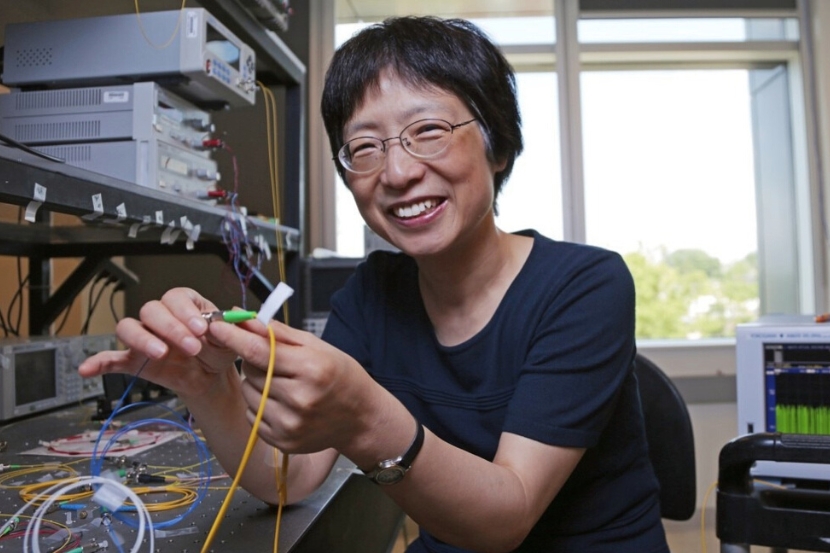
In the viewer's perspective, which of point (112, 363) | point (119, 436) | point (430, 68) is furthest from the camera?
point (119, 436)

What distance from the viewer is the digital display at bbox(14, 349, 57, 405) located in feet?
4.45

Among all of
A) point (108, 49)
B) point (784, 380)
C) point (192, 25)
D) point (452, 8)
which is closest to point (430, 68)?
point (192, 25)

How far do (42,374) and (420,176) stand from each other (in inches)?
42.1

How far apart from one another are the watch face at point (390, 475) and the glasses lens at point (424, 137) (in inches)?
17.0

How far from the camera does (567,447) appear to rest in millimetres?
757

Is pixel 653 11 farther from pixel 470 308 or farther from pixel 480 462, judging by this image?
pixel 480 462

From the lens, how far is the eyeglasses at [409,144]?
86 cm

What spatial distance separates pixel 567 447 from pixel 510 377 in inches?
6.5

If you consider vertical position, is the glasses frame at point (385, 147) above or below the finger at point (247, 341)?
above

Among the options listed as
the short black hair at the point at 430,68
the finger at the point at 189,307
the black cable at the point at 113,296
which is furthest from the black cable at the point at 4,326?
the finger at the point at 189,307

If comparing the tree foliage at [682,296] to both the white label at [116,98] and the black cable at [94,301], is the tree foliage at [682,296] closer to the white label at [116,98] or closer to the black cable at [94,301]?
the black cable at [94,301]

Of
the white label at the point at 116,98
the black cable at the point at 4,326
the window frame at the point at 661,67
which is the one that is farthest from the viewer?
the window frame at the point at 661,67

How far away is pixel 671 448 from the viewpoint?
1306 millimetres

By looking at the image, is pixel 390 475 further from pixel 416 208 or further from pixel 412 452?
pixel 416 208
